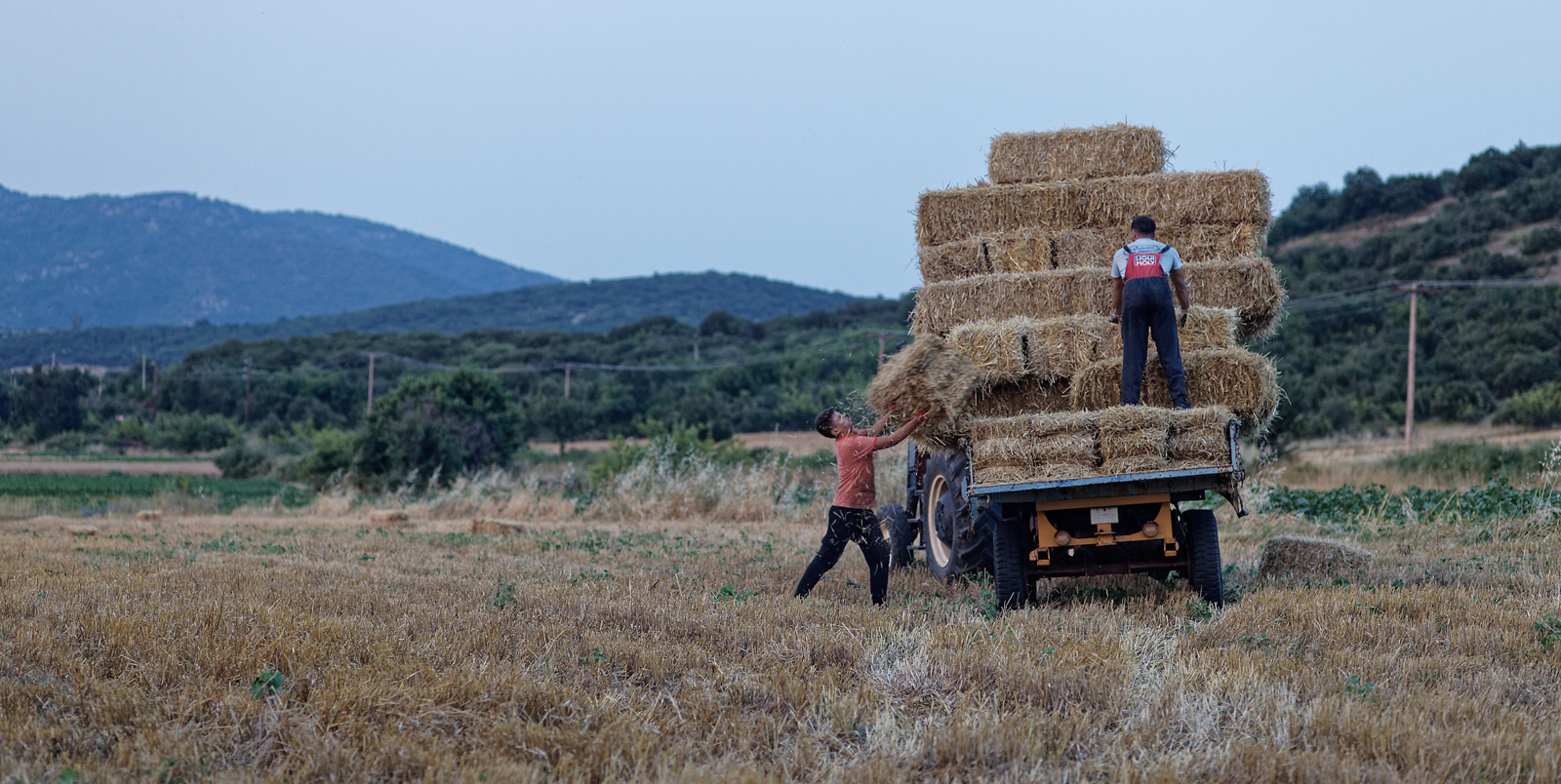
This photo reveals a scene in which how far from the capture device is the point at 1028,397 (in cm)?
831

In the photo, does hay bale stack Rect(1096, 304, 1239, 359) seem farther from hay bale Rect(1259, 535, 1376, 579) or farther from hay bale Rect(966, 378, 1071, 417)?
hay bale Rect(1259, 535, 1376, 579)

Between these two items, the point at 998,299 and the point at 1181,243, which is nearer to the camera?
the point at 998,299

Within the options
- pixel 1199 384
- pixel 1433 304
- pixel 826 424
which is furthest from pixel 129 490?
pixel 1433 304

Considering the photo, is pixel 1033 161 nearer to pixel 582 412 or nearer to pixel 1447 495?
pixel 1447 495

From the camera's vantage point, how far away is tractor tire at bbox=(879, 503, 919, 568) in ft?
33.9

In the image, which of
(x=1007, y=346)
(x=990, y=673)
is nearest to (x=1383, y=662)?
(x=990, y=673)

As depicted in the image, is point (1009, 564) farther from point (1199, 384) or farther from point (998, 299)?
point (998, 299)

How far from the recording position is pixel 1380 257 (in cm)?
5247

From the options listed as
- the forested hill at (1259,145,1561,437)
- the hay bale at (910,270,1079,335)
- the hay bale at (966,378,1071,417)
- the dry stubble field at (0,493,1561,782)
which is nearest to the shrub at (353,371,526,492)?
the hay bale at (910,270,1079,335)

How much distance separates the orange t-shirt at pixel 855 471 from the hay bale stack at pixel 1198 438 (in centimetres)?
200

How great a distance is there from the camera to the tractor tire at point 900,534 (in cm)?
1033

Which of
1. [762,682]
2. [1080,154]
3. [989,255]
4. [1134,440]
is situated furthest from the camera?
[1080,154]

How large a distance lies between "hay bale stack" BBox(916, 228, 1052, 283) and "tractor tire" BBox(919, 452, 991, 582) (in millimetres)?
1933

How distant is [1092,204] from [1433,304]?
4274 cm
